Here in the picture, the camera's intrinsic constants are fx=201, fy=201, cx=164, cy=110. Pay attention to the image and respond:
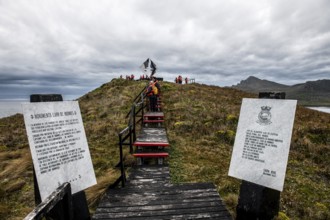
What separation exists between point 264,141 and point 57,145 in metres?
3.43

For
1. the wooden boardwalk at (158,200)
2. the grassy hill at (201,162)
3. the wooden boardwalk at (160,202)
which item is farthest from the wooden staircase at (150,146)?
the wooden boardwalk at (160,202)

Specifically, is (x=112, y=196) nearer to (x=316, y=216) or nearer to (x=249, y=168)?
(x=249, y=168)

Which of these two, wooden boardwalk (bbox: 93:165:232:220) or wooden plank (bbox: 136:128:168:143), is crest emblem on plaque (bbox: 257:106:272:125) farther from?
wooden plank (bbox: 136:128:168:143)

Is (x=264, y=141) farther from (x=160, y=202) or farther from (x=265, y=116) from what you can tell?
(x=160, y=202)

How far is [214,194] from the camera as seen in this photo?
171 inches

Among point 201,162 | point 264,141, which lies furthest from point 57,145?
point 201,162

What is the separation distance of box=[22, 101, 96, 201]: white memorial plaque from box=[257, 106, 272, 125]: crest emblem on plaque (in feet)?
10.4

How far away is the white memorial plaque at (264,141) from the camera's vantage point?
130 inches

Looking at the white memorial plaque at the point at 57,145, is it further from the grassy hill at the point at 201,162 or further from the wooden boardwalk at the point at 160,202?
the grassy hill at the point at 201,162

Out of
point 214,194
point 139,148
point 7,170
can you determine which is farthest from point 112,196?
point 7,170

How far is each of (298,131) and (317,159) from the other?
10.1 ft

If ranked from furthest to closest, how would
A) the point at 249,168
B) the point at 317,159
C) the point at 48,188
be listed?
the point at 317,159 < the point at 249,168 < the point at 48,188

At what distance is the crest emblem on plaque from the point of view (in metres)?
3.51

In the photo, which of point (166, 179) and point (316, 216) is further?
point (166, 179)
